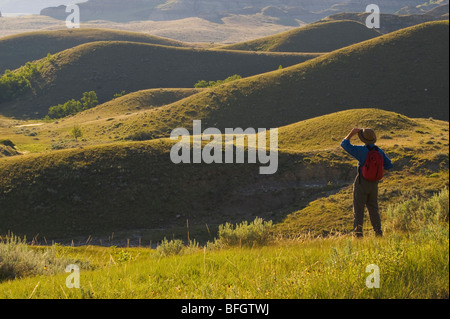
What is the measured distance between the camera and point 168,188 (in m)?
35.9

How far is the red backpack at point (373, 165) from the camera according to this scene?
8.68m

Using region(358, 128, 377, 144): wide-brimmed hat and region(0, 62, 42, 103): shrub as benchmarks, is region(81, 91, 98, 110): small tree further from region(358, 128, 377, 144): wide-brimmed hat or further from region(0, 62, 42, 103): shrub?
region(358, 128, 377, 144): wide-brimmed hat

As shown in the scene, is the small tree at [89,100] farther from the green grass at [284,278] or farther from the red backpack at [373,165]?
the green grass at [284,278]

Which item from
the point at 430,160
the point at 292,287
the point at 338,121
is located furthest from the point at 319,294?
the point at 338,121

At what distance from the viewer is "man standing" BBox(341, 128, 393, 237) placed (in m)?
8.68

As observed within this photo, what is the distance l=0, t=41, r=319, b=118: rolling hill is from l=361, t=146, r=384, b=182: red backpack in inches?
4529

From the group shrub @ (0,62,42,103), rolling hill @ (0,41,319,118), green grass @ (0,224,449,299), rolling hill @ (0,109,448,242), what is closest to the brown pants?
green grass @ (0,224,449,299)

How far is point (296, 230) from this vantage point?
2677cm

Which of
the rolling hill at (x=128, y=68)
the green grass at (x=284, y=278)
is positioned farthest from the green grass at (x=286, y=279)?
the rolling hill at (x=128, y=68)

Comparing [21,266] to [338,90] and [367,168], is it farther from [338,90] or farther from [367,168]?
[338,90]

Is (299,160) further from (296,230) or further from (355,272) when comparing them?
(355,272)

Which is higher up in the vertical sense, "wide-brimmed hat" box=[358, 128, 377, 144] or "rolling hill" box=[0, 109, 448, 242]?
"wide-brimmed hat" box=[358, 128, 377, 144]

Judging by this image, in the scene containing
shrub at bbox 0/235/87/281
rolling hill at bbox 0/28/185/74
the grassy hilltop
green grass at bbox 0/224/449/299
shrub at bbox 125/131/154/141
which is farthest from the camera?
rolling hill at bbox 0/28/185/74
